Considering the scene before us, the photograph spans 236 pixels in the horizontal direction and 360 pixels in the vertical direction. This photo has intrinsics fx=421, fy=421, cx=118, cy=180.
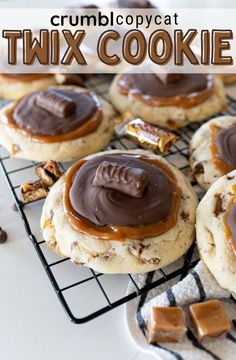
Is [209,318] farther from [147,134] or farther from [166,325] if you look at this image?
[147,134]

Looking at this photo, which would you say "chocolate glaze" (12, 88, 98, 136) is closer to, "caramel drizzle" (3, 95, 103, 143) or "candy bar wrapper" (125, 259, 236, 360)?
"caramel drizzle" (3, 95, 103, 143)

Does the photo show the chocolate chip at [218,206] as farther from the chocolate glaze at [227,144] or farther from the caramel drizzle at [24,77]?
the caramel drizzle at [24,77]

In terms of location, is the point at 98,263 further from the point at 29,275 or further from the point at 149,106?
the point at 149,106

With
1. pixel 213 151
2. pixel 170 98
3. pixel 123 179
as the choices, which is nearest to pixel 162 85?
pixel 170 98

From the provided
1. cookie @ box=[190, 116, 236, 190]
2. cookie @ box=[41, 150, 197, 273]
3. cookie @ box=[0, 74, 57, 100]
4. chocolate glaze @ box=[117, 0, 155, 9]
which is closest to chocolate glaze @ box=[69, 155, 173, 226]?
cookie @ box=[41, 150, 197, 273]

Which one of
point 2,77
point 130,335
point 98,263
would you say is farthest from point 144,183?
point 2,77
